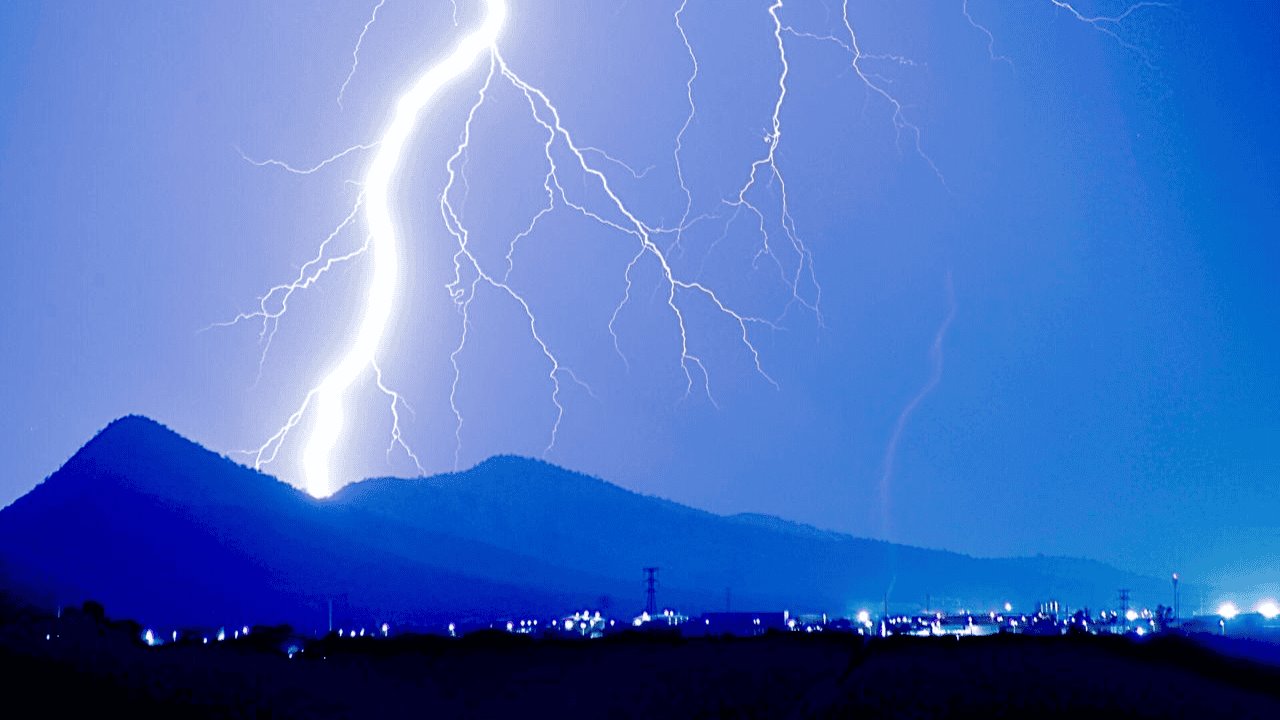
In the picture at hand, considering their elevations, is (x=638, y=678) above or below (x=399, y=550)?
below

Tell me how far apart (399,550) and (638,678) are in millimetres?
77155

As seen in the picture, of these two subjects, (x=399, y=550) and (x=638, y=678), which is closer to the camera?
(x=638, y=678)

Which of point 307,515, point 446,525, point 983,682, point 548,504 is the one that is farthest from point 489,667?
point 548,504

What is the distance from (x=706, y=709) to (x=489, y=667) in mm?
1910

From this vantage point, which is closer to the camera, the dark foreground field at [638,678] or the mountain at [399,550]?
the dark foreground field at [638,678]

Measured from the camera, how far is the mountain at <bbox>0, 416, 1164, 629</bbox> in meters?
59.5

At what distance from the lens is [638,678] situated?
7.14 metres

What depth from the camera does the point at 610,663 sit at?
24.8ft

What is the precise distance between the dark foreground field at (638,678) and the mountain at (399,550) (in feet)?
164

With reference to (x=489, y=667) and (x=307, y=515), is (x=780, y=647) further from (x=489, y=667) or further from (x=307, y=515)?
(x=307, y=515)

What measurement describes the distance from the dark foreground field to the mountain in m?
50.1

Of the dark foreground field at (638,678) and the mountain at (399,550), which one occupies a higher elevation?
the mountain at (399,550)

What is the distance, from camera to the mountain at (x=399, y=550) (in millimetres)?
59500

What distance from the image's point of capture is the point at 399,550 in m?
81.1
